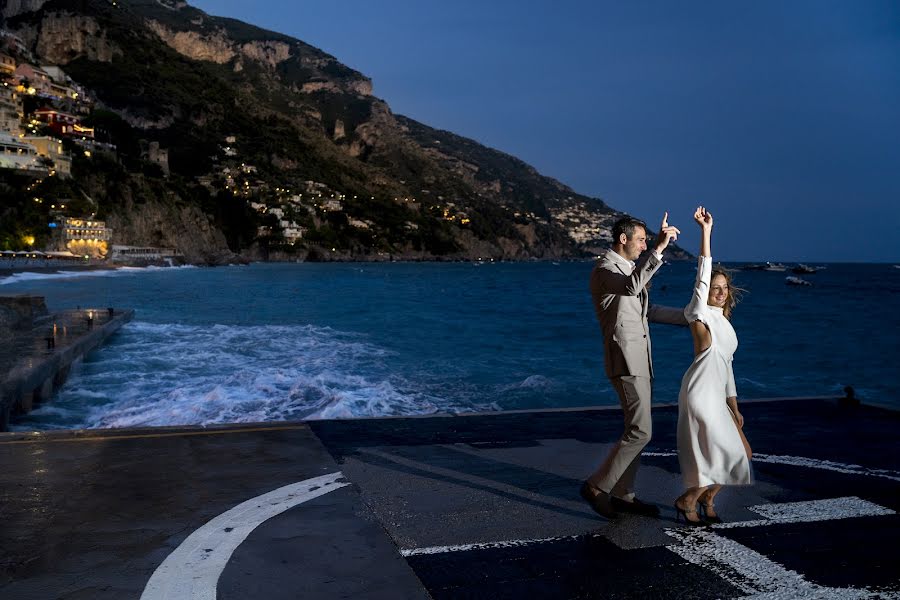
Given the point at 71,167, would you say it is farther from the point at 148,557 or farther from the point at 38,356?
the point at 148,557

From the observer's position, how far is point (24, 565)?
→ 4.06 meters

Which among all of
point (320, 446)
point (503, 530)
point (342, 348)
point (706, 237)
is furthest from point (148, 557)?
point (342, 348)

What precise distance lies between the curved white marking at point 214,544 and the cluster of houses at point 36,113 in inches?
5132

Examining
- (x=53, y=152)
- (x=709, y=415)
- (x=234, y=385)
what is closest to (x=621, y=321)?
(x=709, y=415)

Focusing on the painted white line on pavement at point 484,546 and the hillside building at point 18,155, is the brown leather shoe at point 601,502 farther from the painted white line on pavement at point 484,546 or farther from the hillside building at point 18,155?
the hillside building at point 18,155

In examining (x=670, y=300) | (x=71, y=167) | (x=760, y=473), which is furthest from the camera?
(x=71, y=167)

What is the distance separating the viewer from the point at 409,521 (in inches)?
197

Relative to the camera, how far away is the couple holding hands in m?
4.74

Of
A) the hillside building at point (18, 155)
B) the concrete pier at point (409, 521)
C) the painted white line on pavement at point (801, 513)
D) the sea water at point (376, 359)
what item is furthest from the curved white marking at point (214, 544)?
the hillside building at point (18, 155)

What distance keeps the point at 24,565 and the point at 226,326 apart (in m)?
28.5

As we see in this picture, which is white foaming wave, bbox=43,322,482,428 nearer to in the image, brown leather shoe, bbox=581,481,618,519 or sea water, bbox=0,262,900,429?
sea water, bbox=0,262,900,429

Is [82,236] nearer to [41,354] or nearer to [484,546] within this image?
A: [41,354]

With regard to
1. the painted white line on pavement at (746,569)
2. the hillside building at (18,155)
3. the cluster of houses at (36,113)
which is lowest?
the painted white line on pavement at (746,569)

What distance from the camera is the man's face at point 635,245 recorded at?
192 inches
